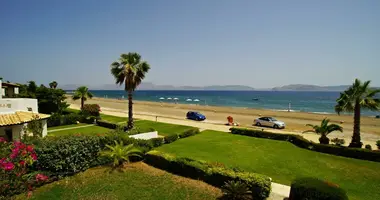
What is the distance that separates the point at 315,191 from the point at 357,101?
1506 centimetres

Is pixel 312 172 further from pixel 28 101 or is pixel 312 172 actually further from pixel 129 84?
pixel 28 101

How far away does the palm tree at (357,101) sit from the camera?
62.8ft

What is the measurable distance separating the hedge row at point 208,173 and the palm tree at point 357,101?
552 inches

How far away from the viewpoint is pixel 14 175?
33.4ft

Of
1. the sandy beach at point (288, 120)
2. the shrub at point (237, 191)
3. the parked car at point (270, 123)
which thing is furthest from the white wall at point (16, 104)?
the parked car at point (270, 123)

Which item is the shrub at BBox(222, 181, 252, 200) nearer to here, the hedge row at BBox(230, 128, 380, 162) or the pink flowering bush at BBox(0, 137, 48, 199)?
the pink flowering bush at BBox(0, 137, 48, 199)

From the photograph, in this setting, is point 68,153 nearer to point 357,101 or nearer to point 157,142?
point 157,142

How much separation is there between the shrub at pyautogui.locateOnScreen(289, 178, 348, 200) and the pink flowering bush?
A: 11.7 meters

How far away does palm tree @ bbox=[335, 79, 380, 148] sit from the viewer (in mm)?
19156

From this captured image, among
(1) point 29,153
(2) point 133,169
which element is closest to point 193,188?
(2) point 133,169

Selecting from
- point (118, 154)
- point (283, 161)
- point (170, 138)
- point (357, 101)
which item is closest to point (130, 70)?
point (170, 138)

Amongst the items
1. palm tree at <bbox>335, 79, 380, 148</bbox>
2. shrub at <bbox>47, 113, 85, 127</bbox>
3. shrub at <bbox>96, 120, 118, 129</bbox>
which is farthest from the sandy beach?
shrub at <bbox>47, 113, 85, 127</bbox>

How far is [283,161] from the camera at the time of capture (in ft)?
55.8

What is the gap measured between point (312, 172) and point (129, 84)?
20.6m
